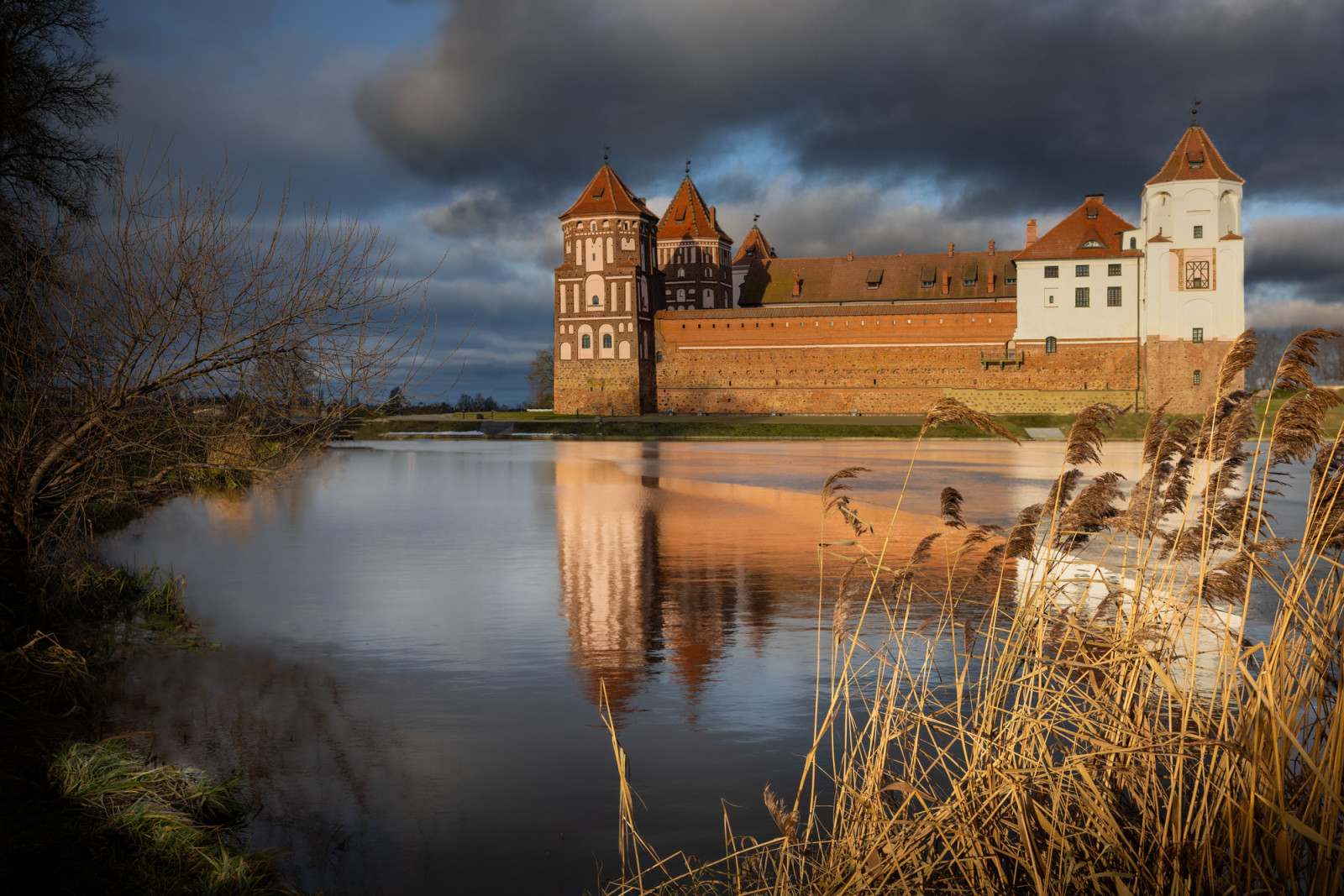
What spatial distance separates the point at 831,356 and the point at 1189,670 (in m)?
56.7

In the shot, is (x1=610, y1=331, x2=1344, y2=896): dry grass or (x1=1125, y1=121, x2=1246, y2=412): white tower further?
(x1=1125, y1=121, x2=1246, y2=412): white tower

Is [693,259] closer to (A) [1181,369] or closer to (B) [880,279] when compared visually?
(B) [880,279]

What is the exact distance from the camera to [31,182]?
14.7 metres

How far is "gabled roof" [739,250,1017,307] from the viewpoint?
62.3 meters

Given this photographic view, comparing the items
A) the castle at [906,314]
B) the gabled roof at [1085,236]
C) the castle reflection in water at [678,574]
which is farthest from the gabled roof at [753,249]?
the castle reflection in water at [678,574]

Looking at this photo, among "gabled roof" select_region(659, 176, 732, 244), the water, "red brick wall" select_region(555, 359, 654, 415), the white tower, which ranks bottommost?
the water

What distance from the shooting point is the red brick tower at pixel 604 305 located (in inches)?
2387

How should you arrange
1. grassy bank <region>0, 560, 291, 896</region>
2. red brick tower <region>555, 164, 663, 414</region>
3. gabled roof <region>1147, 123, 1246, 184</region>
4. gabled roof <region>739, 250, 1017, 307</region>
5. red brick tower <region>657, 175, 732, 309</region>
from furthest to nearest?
red brick tower <region>657, 175, 732, 309</region> → gabled roof <region>739, 250, 1017, 307</region> → red brick tower <region>555, 164, 663, 414</region> → gabled roof <region>1147, 123, 1246, 184</region> → grassy bank <region>0, 560, 291, 896</region>

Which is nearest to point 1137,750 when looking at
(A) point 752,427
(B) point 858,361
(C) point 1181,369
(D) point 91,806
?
(D) point 91,806

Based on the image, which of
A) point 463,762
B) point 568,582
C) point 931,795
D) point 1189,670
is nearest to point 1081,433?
point 1189,670

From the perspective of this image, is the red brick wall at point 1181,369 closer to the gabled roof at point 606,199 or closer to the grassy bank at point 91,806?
the gabled roof at point 606,199

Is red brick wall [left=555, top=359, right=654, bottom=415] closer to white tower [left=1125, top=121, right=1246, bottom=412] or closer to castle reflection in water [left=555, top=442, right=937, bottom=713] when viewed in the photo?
white tower [left=1125, top=121, right=1246, bottom=412]

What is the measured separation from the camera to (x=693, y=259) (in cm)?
6631

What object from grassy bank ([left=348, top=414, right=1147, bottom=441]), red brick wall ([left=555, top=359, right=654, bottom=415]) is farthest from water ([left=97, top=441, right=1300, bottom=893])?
red brick wall ([left=555, top=359, right=654, bottom=415])
